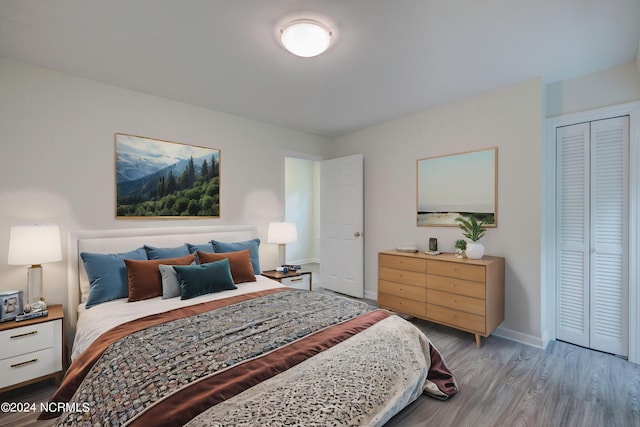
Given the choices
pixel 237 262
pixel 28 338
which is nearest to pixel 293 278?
pixel 237 262

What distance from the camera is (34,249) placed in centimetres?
225

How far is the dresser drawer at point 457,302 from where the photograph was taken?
2.78 m

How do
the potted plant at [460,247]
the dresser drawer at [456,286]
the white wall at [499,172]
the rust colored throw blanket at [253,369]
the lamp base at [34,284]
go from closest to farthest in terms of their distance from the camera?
the rust colored throw blanket at [253,369] → the lamp base at [34,284] → the dresser drawer at [456,286] → the white wall at [499,172] → the potted plant at [460,247]

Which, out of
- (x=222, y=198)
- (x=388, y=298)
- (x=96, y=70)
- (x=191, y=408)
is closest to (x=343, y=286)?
(x=388, y=298)

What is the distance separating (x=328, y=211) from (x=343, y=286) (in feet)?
4.06

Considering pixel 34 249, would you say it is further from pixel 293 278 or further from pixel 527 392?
pixel 527 392

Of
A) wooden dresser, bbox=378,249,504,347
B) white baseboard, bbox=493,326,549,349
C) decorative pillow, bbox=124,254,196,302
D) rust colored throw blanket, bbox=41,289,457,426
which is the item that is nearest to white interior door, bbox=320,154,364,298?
wooden dresser, bbox=378,249,504,347

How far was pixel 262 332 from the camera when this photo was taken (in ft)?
5.72

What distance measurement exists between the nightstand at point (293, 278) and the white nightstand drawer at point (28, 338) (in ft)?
6.36

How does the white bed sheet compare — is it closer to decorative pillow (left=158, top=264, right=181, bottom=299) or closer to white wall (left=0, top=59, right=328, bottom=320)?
decorative pillow (left=158, top=264, right=181, bottom=299)

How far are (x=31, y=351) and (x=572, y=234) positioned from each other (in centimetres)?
473

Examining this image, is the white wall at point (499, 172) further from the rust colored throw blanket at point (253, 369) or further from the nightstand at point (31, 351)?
the nightstand at point (31, 351)

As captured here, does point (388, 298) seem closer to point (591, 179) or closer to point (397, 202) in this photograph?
point (397, 202)

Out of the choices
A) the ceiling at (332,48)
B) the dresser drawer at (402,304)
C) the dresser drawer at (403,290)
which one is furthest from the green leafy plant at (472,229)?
the ceiling at (332,48)
